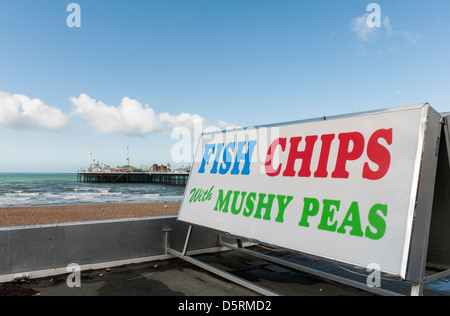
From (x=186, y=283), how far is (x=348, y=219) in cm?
302

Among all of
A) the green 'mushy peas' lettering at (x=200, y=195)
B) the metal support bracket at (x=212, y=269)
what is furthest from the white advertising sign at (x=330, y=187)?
the metal support bracket at (x=212, y=269)

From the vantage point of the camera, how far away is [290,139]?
4707 mm

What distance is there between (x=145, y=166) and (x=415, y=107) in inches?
4118

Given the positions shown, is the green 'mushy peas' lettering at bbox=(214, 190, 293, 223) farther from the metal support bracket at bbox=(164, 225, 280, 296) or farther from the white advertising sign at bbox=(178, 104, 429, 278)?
the metal support bracket at bbox=(164, 225, 280, 296)

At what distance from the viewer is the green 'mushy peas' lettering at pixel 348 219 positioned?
3348 millimetres

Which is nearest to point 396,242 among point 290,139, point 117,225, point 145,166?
point 290,139

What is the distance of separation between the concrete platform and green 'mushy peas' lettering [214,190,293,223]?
1.26 meters

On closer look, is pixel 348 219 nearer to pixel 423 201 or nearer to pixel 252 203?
pixel 423 201

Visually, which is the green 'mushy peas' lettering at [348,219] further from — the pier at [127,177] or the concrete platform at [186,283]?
the pier at [127,177]

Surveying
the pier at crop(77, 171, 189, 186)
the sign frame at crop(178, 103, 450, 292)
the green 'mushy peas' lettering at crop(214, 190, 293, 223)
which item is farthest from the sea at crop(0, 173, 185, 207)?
the sign frame at crop(178, 103, 450, 292)

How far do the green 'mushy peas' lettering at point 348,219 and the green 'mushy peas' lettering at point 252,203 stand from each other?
1.23 feet

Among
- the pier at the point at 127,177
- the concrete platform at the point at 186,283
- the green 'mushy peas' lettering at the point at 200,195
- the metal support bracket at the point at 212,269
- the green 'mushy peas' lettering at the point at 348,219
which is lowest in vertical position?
the pier at the point at 127,177

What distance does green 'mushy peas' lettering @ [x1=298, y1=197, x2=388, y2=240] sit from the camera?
3.35 metres
